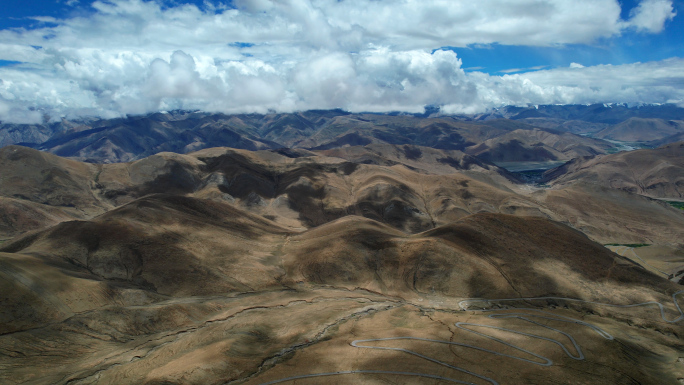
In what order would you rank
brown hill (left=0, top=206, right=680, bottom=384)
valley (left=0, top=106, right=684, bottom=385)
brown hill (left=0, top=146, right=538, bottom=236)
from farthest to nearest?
brown hill (left=0, top=146, right=538, bottom=236) < brown hill (left=0, top=206, right=680, bottom=384) < valley (left=0, top=106, right=684, bottom=385)

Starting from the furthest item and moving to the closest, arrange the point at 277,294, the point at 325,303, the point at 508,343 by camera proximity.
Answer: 1. the point at 277,294
2. the point at 325,303
3. the point at 508,343

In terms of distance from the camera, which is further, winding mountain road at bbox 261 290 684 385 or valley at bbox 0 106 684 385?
valley at bbox 0 106 684 385

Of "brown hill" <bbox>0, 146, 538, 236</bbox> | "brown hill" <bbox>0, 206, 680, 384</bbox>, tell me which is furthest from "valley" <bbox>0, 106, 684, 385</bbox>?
"brown hill" <bbox>0, 146, 538, 236</bbox>

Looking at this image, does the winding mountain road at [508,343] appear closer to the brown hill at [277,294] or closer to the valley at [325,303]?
the valley at [325,303]

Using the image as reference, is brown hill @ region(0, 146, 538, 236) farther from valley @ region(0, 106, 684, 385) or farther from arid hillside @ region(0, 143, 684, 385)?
valley @ region(0, 106, 684, 385)

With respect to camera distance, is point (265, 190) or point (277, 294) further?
point (265, 190)

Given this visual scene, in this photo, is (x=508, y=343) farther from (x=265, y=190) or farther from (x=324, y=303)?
(x=265, y=190)

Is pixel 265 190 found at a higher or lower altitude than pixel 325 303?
lower

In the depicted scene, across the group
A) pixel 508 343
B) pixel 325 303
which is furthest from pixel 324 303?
pixel 508 343

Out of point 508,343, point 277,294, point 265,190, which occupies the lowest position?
point 265,190

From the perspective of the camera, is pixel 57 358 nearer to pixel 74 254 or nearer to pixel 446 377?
pixel 74 254

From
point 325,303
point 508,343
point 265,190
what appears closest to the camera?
point 508,343

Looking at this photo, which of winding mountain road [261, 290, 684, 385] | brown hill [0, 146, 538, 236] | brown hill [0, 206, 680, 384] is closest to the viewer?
winding mountain road [261, 290, 684, 385]
